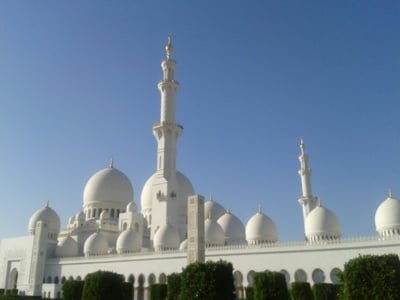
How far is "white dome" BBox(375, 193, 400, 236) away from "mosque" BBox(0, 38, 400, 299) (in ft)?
0.20

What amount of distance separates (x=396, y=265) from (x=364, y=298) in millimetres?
1424

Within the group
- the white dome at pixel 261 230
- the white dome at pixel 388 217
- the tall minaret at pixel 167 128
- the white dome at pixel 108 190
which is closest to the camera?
the white dome at pixel 388 217

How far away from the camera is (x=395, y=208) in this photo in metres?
26.8

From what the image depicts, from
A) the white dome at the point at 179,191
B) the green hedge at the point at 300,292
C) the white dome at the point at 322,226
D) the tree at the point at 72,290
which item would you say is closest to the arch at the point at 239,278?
the white dome at the point at 322,226

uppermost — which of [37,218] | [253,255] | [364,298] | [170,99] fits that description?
[170,99]

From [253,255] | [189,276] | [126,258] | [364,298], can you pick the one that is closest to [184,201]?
[126,258]

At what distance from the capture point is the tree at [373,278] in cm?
1219

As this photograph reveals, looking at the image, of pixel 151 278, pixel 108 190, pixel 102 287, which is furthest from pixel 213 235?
pixel 108 190

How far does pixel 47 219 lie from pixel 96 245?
907 centimetres

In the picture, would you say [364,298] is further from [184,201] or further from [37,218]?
[37,218]

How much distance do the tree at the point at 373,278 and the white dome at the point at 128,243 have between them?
2435cm

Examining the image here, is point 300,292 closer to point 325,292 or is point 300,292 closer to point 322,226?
point 325,292

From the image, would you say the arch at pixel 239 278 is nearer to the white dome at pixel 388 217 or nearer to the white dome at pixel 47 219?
the white dome at pixel 388 217

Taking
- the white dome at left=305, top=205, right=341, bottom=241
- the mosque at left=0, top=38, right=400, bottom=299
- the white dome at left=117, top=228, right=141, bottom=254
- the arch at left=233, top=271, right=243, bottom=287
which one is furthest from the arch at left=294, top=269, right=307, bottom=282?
the white dome at left=117, top=228, right=141, bottom=254
